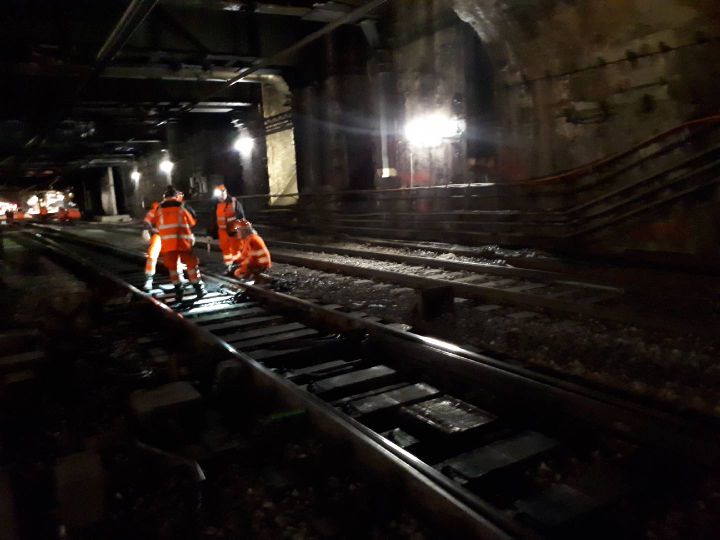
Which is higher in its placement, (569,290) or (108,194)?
(108,194)

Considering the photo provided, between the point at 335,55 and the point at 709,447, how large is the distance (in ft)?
55.2

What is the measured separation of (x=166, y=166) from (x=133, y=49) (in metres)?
19.4

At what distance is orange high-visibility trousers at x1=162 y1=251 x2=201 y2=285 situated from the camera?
7.60 m

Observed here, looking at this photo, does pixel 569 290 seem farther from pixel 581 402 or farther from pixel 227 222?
pixel 227 222

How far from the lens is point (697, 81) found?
834 centimetres

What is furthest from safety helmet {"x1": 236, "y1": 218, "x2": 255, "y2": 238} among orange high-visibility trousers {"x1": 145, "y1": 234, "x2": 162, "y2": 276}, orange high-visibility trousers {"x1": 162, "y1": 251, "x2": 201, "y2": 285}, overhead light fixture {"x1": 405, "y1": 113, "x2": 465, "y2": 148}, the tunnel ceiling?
overhead light fixture {"x1": 405, "y1": 113, "x2": 465, "y2": 148}

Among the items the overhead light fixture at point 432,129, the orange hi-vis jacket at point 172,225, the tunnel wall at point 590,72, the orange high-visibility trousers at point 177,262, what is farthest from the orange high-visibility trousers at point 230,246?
the overhead light fixture at point 432,129

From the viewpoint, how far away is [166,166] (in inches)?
1254

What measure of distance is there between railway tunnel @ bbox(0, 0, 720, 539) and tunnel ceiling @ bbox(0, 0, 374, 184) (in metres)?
0.08

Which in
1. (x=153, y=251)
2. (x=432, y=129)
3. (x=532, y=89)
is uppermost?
(x=532, y=89)

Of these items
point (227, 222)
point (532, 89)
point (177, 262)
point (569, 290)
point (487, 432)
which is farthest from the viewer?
point (532, 89)

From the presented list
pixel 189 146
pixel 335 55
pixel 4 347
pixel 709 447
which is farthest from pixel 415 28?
pixel 189 146

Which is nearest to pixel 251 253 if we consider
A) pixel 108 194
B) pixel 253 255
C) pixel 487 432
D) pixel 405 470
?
pixel 253 255

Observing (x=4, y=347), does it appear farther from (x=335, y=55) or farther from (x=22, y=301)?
(x=335, y=55)
